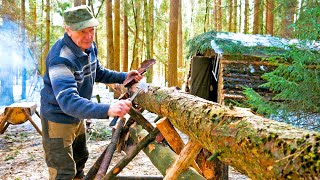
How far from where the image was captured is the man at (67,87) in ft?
8.62

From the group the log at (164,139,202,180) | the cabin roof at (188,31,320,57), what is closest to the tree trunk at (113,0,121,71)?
the cabin roof at (188,31,320,57)

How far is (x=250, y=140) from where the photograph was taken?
192 centimetres

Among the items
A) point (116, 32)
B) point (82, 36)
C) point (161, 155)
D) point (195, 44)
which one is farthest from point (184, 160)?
point (116, 32)

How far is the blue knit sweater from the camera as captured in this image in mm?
2562

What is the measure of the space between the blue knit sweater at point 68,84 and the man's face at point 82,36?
42 mm

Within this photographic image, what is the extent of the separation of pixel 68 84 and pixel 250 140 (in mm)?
1560

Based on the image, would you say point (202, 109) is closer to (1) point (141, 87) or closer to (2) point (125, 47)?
(1) point (141, 87)

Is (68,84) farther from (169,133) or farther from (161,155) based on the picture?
(161,155)

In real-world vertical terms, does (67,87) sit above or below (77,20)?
below

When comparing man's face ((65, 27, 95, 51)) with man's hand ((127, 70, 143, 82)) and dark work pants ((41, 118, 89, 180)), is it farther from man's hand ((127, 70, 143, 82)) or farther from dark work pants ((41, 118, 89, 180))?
dark work pants ((41, 118, 89, 180))

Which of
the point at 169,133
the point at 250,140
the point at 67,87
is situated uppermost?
the point at 67,87

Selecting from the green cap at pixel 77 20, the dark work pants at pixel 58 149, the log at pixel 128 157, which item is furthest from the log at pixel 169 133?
the green cap at pixel 77 20

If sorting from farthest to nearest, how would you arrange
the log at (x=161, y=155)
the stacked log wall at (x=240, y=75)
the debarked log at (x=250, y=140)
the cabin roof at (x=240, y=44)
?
the cabin roof at (x=240, y=44) < the stacked log wall at (x=240, y=75) < the log at (x=161, y=155) < the debarked log at (x=250, y=140)

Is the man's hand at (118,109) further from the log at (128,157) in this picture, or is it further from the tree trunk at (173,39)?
the tree trunk at (173,39)
